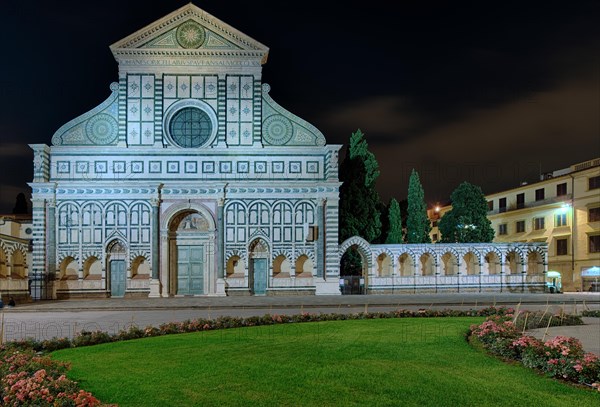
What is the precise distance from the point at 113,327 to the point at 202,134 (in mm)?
24182

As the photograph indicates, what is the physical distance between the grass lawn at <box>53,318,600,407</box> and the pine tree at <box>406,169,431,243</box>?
42.7m

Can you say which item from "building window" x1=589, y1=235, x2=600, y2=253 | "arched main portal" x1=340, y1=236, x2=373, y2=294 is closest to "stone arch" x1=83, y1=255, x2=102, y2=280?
"arched main portal" x1=340, y1=236, x2=373, y2=294

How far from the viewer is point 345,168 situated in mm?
53812

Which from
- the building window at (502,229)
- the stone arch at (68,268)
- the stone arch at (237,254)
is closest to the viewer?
the stone arch at (68,268)

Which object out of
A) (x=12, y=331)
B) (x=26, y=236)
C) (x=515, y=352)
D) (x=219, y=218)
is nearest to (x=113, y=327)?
(x=12, y=331)

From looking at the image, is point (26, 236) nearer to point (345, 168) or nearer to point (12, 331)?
point (345, 168)

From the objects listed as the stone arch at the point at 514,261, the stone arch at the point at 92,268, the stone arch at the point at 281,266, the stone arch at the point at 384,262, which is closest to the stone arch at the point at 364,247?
the stone arch at the point at 384,262

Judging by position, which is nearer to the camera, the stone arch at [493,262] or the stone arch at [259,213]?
the stone arch at [259,213]

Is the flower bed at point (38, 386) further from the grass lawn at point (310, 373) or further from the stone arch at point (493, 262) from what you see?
the stone arch at point (493, 262)

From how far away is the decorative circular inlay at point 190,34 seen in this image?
4375cm

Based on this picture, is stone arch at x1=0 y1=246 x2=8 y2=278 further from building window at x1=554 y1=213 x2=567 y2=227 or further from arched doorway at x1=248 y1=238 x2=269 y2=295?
building window at x1=554 y1=213 x2=567 y2=227

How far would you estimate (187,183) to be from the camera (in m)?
42.5

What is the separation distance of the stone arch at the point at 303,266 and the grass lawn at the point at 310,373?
85.8 ft

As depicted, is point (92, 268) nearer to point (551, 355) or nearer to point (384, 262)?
point (384, 262)
